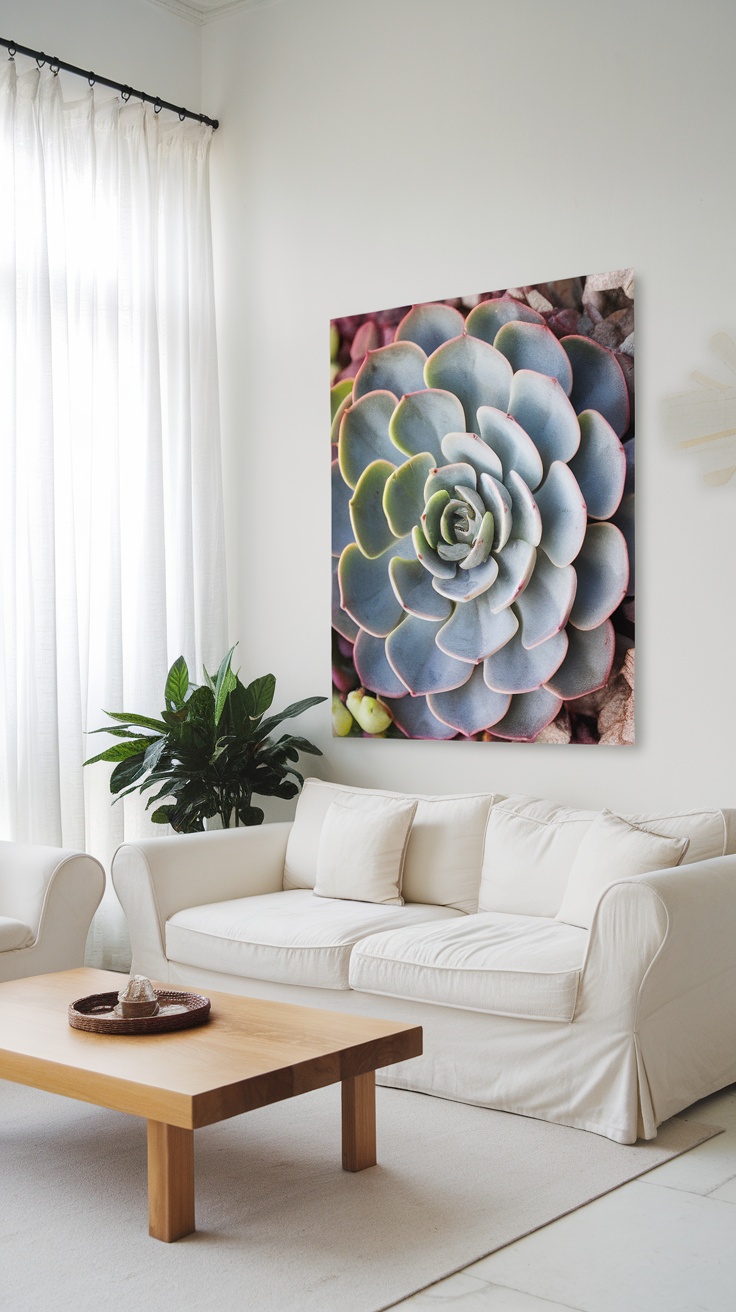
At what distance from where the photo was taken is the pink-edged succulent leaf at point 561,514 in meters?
4.22

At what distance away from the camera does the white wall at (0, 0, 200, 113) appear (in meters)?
4.70

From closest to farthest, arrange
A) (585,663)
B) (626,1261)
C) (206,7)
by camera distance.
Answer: (626,1261) → (585,663) → (206,7)

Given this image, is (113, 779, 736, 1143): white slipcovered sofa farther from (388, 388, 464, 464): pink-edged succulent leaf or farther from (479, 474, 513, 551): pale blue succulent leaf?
(388, 388, 464, 464): pink-edged succulent leaf

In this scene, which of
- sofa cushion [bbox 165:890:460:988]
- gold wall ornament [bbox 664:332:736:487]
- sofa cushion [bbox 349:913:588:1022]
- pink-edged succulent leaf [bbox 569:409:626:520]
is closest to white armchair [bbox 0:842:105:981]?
sofa cushion [bbox 165:890:460:988]

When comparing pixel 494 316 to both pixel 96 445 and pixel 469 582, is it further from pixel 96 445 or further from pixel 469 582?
pixel 96 445

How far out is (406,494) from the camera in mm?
4648

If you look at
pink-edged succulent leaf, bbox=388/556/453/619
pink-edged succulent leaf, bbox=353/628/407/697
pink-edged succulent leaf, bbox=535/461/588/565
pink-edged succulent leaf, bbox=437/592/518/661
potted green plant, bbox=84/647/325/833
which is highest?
pink-edged succulent leaf, bbox=535/461/588/565

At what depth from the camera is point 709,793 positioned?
3945mm

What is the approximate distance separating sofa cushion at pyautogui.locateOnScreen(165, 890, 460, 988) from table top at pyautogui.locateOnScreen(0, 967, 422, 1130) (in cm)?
48

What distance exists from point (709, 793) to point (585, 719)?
1.59ft

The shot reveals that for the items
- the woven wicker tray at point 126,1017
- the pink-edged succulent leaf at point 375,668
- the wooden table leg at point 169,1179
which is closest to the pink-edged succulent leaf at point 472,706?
the pink-edged succulent leaf at point 375,668

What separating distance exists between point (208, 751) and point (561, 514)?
1514mm

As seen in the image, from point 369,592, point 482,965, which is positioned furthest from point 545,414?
point 482,965

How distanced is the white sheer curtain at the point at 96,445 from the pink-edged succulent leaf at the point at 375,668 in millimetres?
742
